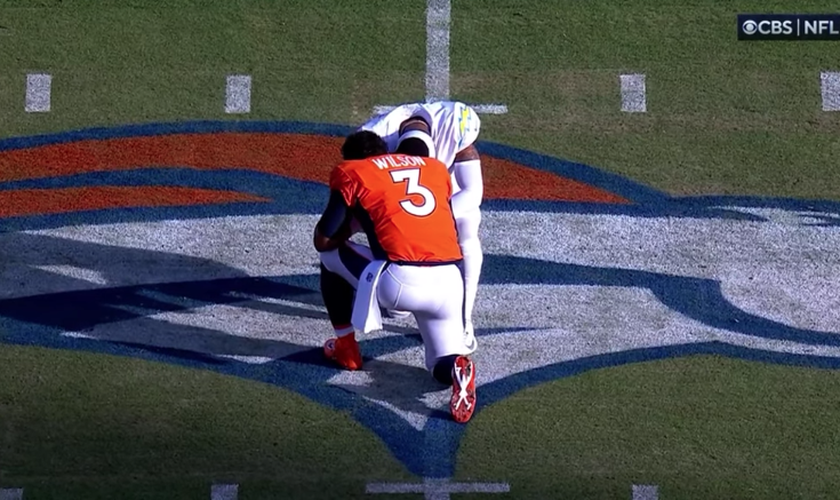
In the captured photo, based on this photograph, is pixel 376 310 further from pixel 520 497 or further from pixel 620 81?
pixel 620 81

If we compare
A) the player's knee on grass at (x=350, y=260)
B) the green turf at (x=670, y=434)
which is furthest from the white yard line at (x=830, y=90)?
the player's knee on grass at (x=350, y=260)

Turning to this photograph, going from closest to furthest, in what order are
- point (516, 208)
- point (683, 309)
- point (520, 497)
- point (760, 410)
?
point (520, 497)
point (760, 410)
point (683, 309)
point (516, 208)

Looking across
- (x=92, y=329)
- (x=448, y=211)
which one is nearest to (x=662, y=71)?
(x=448, y=211)

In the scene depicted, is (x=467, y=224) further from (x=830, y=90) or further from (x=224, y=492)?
(x=830, y=90)

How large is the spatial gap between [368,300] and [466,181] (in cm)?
92

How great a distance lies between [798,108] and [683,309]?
195cm

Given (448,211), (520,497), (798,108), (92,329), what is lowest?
(520,497)

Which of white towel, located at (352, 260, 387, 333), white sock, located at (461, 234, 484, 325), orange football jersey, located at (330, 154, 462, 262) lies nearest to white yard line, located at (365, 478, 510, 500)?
white towel, located at (352, 260, 387, 333)

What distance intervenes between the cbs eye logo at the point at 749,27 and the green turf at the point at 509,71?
96 mm

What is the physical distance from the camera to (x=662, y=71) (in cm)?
932

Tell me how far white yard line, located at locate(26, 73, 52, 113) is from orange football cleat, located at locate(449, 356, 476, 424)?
11.7ft

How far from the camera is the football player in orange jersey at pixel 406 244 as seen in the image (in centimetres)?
703

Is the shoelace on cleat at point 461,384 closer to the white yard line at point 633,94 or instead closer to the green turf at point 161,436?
the green turf at point 161,436

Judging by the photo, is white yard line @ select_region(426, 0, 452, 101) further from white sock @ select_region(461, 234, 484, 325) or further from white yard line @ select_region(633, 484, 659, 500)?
white yard line @ select_region(633, 484, 659, 500)
